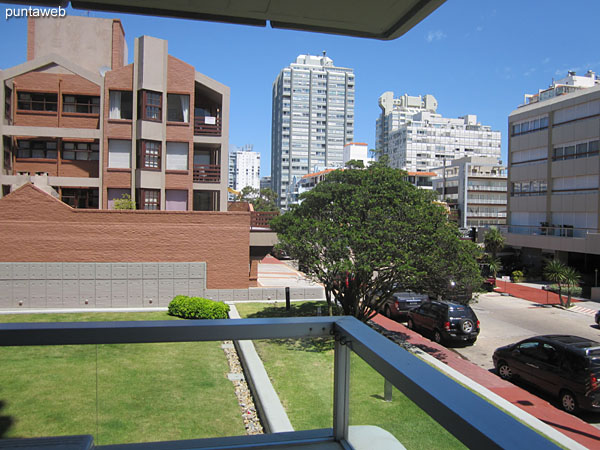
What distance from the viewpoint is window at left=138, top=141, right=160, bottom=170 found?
82.2 feet

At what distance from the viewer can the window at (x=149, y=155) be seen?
25.1m

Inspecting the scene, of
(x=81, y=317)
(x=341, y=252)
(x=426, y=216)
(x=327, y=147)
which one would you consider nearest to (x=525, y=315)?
(x=426, y=216)

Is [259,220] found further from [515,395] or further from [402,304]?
[515,395]

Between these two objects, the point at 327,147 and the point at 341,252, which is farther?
the point at 327,147

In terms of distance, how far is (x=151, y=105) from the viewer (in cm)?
2534

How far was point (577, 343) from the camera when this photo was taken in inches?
453

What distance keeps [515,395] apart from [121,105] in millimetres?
23661

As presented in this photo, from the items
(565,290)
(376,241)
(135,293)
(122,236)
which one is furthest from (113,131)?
(565,290)

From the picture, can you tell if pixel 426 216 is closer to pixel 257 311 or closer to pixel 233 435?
pixel 257 311

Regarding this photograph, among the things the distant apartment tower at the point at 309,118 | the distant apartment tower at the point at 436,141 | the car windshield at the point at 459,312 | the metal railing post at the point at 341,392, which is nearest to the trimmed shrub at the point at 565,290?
the car windshield at the point at 459,312

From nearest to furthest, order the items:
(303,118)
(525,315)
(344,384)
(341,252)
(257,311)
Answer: (344,384) → (341,252) → (257,311) → (525,315) → (303,118)

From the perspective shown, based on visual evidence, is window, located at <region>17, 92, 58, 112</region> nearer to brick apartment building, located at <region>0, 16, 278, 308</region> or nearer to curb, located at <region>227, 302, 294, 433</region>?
brick apartment building, located at <region>0, 16, 278, 308</region>

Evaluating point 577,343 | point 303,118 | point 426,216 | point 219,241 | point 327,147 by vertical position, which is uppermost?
point 303,118

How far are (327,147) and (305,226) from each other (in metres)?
121
